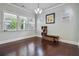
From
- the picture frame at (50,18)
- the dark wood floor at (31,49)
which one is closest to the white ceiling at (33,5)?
the picture frame at (50,18)

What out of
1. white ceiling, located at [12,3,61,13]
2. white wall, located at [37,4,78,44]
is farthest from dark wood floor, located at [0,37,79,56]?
white ceiling, located at [12,3,61,13]

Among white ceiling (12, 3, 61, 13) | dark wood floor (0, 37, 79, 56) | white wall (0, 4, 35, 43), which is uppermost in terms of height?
white ceiling (12, 3, 61, 13)

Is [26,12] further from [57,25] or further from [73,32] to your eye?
[73,32]

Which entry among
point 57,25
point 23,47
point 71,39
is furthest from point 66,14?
point 23,47

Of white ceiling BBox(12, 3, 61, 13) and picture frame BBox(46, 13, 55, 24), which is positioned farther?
picture frame BBox(46, 13, 55, 24)

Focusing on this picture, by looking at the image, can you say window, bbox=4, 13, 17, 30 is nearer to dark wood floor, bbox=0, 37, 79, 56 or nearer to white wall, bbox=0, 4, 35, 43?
white wall, bbox=0, 4, 35, 43

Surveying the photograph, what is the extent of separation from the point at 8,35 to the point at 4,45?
233 millimetres

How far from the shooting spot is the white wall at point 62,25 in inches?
76.2

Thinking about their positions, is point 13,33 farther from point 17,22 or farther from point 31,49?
point 31,49

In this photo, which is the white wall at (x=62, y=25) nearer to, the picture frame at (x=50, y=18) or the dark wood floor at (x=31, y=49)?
the picture frame at (x=50, y=18)

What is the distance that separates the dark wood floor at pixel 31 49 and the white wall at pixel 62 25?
0.81 ft

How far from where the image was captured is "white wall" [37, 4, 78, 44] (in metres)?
1.93

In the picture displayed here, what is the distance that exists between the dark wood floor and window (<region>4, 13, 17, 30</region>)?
0.36 meters

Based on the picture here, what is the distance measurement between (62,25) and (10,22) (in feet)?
4.20
